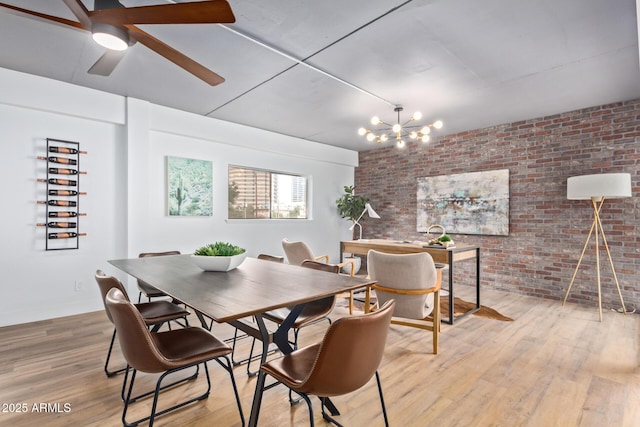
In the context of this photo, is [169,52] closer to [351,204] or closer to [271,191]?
[271,191]

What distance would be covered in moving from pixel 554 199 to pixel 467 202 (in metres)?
1.16

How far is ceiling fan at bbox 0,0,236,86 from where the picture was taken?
1523 millimetres

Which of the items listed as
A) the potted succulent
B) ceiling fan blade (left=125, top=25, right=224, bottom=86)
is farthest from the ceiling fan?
the potted succulent

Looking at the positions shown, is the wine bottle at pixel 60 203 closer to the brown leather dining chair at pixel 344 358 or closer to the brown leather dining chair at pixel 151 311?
the brown leather dining chair at pixel 151 311

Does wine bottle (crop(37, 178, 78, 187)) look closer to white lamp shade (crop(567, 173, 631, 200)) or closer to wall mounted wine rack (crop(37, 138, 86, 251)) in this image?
wall mounted wine rack (crop(37, 138, 86, 251))

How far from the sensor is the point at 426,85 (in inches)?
136

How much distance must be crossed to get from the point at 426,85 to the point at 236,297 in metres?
3.07

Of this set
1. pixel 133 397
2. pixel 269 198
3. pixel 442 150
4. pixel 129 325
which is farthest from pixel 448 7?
pixel 269 198

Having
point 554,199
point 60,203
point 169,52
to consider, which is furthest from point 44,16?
point 554,199

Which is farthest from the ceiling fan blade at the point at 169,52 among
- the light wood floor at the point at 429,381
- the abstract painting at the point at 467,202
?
the abstract painting at the point at 467,202

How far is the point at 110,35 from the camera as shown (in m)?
1.84

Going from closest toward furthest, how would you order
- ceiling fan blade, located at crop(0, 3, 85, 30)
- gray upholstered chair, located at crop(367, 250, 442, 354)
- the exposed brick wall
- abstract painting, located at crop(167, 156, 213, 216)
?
ceiling fan blade, located at crop(0, 3, 85, 30)
gray upholstered chair, located at crop(367, 250, 442, 354)
the exposed brick wall
abstract painting, located at crop(167, 156, 213, 216)

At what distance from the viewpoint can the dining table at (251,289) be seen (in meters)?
1.36

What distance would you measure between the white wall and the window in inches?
7.3
